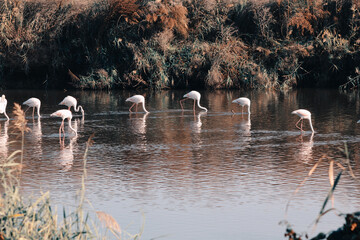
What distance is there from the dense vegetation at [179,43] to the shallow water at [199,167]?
9986 mm

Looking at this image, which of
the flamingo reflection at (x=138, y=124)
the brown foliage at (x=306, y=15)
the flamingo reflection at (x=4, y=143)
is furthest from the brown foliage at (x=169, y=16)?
the flamingo reflection at (x=4, y=143)

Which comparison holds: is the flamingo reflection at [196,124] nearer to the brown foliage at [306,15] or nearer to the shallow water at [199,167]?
the shallow water at [199,167]

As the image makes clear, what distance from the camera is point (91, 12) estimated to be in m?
35.1

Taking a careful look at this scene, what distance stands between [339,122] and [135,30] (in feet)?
57.0

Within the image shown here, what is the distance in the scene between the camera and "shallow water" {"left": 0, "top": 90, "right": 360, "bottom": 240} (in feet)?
27.8

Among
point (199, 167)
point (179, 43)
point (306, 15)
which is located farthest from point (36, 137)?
point (306, 15)

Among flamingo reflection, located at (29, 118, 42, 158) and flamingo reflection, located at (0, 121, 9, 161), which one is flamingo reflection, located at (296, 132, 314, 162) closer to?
flamingo reflection, located at (29, 118, 42, 158)

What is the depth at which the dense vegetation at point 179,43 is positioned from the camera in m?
32.4

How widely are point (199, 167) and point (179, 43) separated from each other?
22563 mm

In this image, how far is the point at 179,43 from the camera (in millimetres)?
33938

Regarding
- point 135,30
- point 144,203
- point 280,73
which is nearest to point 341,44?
point 280,73

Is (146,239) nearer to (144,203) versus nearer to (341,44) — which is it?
(144,203)

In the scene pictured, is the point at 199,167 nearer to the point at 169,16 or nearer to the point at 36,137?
the point at 36,137

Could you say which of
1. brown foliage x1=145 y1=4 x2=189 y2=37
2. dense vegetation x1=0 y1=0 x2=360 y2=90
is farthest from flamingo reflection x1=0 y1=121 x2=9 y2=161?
brown foliage x1=145 y1=4 x2=189 y2=37
